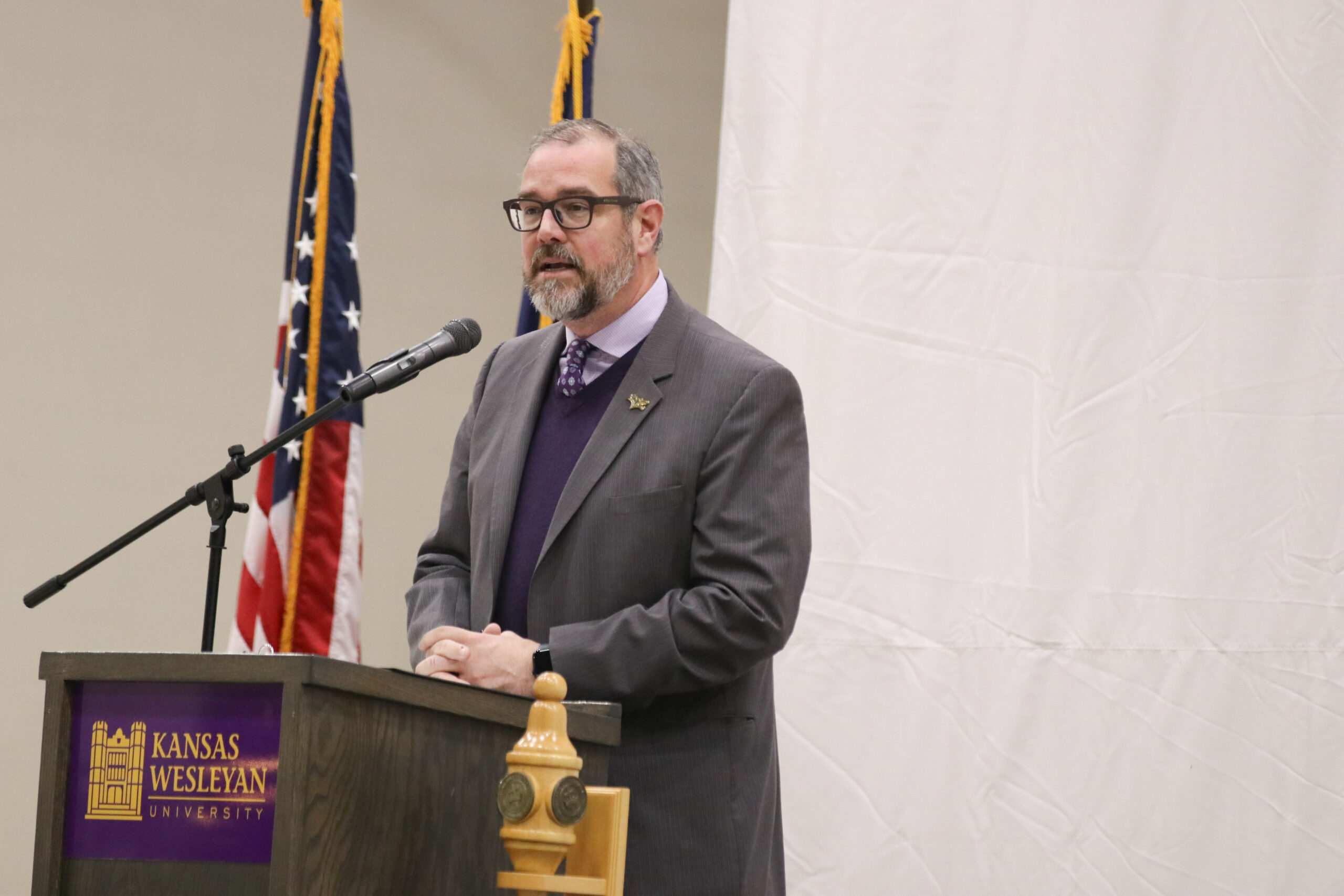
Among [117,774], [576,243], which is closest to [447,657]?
[117,774]

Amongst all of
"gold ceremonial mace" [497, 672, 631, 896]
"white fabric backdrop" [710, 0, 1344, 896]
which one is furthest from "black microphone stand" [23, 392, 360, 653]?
"white fabric backdrop" [710, 0, 1344, 896]

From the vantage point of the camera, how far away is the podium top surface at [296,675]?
3.80 ft

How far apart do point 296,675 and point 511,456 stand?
33.6 inches

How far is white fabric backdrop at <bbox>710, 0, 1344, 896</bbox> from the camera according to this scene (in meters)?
2.76

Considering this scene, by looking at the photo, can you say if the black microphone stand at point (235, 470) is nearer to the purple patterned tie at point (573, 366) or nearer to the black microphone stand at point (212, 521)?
the black microphone stand at point (212, 521)

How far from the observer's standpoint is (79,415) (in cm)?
429

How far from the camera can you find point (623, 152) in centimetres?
203

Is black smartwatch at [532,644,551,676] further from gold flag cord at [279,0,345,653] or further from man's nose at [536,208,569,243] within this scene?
gold flag cord at [279,0,345,653]

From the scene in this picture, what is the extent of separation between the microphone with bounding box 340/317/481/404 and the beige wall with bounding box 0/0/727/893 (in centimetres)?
275

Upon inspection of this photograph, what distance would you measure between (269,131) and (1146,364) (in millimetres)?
2970

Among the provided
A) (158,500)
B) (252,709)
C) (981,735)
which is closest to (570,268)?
(252,709)

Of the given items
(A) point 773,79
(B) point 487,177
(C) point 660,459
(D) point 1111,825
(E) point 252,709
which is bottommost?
(D) point 1111,825

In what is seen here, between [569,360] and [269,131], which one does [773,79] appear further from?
[269,131]

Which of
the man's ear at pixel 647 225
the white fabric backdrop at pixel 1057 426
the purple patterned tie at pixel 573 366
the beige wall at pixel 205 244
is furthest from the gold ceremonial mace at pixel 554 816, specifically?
the beige wall at pixel 205 244
